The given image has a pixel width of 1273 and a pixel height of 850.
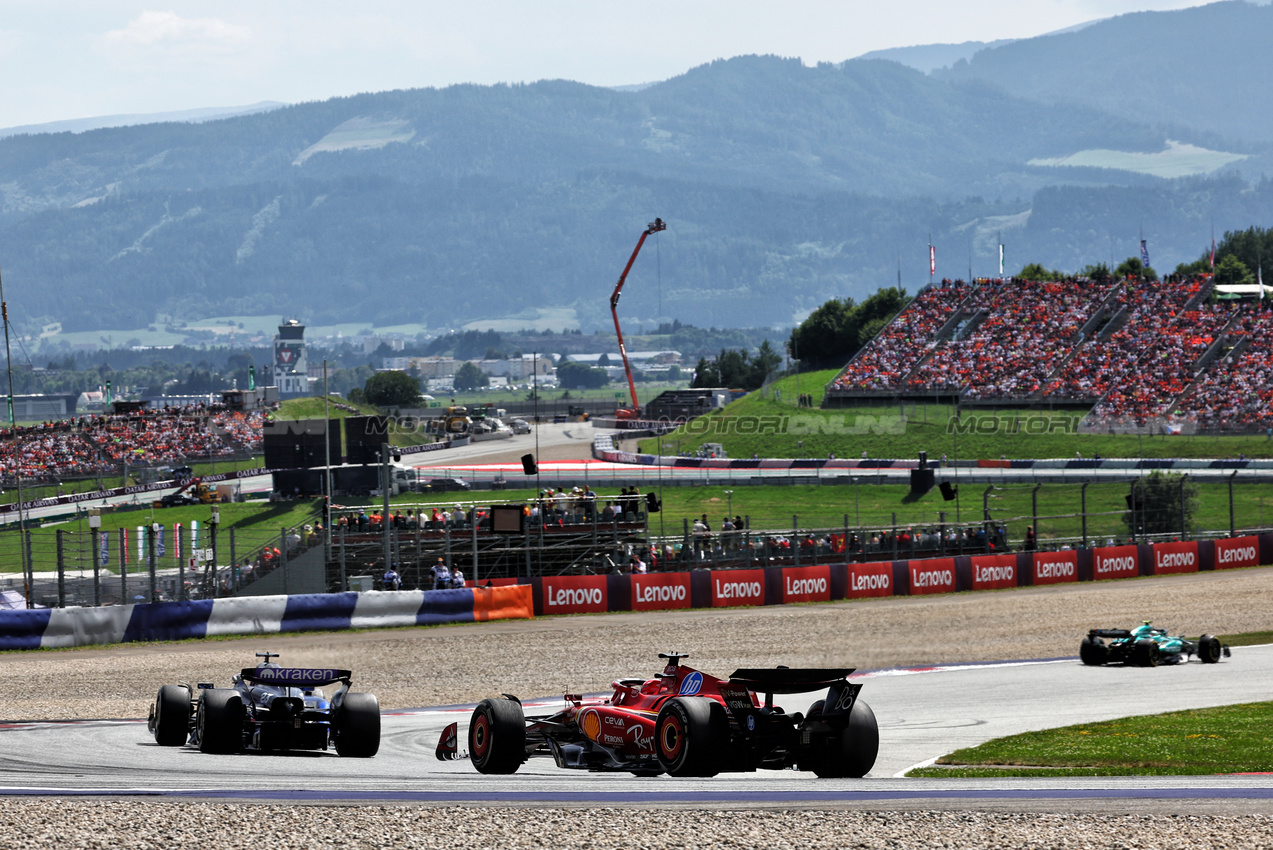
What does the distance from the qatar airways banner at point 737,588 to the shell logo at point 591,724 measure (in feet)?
71.7

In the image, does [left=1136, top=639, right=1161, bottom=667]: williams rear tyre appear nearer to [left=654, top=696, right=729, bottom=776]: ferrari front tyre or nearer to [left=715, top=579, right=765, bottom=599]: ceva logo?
[left=715, top=579, right=765, bottom=599]: ceva logo

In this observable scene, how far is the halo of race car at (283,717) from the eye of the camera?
13.8 metres

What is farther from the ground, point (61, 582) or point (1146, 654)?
point (61, 582)

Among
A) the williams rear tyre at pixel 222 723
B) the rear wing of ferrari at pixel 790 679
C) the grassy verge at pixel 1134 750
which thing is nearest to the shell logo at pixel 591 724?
the rear wing of ferrari at pixel 790 679

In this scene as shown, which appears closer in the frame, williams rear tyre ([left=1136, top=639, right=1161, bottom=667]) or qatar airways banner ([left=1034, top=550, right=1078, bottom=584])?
williams rear tyre ([left=1136, top=639, right=1161, bottom=667])

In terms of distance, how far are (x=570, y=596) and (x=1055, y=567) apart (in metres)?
15.1

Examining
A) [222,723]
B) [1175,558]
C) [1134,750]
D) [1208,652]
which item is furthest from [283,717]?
[1175,558]

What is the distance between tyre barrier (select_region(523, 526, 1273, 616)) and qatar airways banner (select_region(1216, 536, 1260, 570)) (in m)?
0.03

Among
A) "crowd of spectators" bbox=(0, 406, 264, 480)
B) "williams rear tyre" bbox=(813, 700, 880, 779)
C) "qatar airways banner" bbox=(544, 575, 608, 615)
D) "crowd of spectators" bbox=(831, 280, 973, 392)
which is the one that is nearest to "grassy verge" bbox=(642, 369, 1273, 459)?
"crowd of spectators" bbox=(831, 280, 973, 392)

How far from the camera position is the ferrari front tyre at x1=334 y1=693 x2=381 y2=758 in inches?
543

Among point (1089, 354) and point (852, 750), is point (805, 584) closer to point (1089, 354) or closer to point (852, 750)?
point (852, 750)

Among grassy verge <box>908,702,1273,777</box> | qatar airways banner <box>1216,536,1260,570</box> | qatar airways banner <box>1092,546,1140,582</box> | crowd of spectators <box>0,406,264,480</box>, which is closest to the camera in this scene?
grassy verge <box>908,702,1273,777</box>

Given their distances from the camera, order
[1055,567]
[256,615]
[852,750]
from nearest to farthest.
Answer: [852,750] → [256,615] → [1055,567]

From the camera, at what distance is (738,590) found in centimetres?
3434
